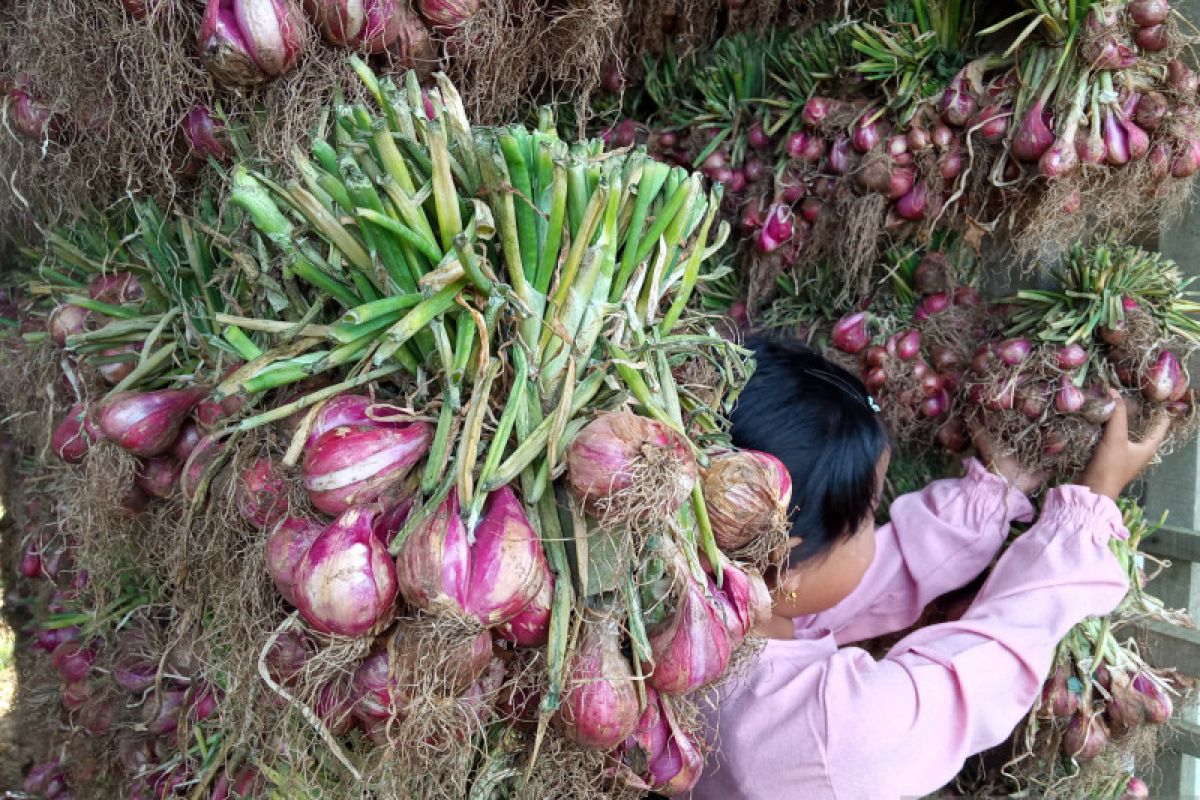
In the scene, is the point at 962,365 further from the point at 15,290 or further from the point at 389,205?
the point at 15,290

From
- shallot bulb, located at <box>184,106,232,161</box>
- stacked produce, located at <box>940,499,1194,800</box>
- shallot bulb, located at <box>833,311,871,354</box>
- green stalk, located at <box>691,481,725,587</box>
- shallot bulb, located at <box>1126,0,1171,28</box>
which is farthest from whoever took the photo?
shallot bulb, located at <box>833,311,871,354</box>

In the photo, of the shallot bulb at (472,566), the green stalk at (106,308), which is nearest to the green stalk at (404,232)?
the shallot bulb at (472,566)

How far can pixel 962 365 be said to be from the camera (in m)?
1.48

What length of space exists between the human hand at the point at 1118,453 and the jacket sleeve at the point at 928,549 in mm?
120

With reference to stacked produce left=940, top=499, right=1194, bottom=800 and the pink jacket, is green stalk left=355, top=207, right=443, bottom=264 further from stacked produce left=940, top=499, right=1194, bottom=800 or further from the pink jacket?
stacked produce left=940, top=499, right=1194, bottom=800

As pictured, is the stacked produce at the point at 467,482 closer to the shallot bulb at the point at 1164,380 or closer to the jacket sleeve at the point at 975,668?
the jacket sleeve at the point at 975,668

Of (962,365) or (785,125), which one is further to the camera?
(785,125)

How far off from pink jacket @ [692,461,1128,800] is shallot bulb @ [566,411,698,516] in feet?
1.30

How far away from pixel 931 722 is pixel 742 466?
1.80ft

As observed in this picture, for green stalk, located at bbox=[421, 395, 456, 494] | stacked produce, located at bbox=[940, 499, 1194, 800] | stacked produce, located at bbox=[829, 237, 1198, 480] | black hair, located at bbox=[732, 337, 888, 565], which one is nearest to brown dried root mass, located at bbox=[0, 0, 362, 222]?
green stalk, located at bbox=[421, 395, 456, 494]

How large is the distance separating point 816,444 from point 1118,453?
0.64 m

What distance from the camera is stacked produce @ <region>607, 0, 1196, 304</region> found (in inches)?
50.5

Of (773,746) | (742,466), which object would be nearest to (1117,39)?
(742,466)

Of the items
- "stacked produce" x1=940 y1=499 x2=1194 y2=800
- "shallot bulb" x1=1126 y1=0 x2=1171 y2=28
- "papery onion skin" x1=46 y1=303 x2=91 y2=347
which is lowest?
"stacked produce" x1=940 y1=499 x2=1194 y2=800
